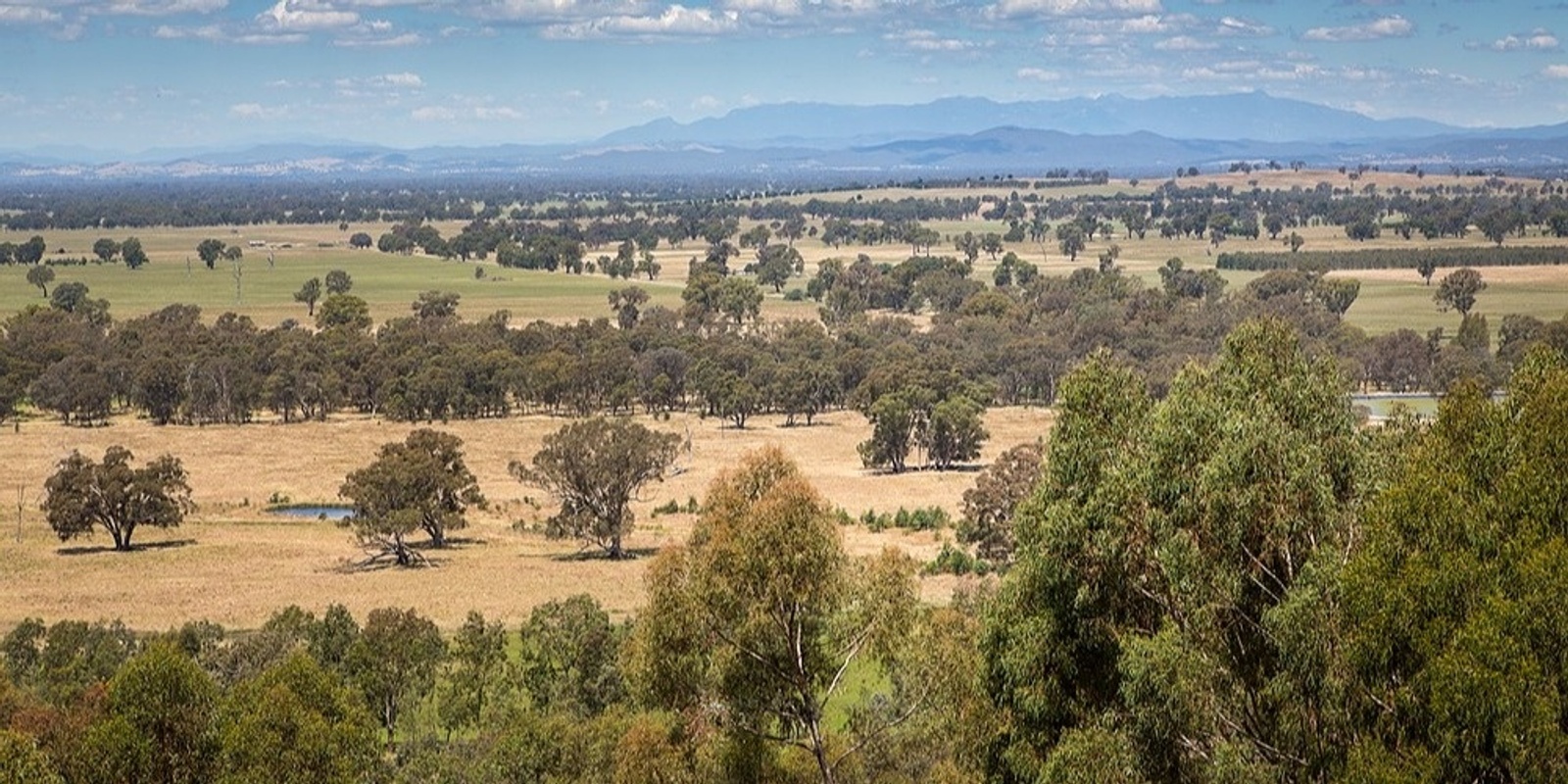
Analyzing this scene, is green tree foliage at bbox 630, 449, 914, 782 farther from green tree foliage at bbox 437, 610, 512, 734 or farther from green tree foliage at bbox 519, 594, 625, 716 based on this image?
green tree foliage at bbox 519, 594, 625, 716

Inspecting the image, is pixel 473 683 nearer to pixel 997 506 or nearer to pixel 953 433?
pixel 997 506

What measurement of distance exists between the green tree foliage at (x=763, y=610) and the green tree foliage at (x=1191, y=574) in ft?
6.13

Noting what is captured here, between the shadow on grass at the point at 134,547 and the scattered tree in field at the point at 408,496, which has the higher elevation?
the scattered tree in field at the point at 408,496

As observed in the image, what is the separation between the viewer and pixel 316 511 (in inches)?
3182

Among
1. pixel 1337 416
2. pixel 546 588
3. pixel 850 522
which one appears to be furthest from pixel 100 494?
pixel 1337 416

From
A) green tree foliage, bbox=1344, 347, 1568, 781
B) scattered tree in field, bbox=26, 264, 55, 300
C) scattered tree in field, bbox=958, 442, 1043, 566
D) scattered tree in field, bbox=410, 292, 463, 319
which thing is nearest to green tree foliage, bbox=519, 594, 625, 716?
green tree foliage, bbox=1344, 347, 1568, 781

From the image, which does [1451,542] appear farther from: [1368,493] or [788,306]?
[788,306]

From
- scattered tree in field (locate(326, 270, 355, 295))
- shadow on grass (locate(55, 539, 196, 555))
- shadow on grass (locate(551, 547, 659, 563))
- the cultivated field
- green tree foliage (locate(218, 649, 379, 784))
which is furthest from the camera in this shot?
scattered tree in field (locate(326, 270, 355, 295))

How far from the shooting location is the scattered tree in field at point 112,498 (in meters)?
67.7

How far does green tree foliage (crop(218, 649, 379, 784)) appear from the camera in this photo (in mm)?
23938

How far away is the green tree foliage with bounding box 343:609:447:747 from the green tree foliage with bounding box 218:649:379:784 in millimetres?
11255

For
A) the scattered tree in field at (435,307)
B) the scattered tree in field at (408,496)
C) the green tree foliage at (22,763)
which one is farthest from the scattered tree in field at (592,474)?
the scattered tree in field at (435,307)

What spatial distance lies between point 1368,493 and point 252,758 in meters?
16.2

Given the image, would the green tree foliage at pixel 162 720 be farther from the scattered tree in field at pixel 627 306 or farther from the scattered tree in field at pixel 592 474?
the scattered tree in field at pixel 627 306
